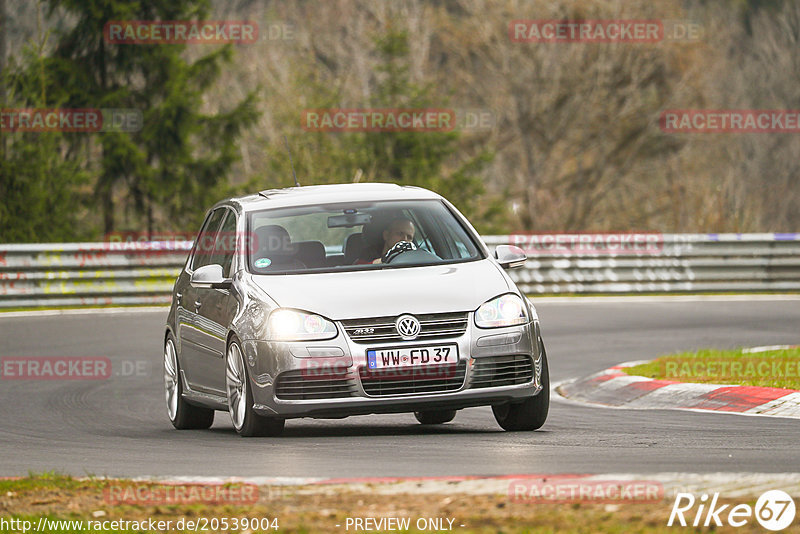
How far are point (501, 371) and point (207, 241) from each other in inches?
116

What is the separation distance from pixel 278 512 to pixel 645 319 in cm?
1603

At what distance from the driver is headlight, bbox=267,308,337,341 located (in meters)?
1.13

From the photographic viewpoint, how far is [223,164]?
35062 millimetres

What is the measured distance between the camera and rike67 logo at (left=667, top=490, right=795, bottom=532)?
226 inches

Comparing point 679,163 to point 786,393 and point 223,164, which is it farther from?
point 786,393

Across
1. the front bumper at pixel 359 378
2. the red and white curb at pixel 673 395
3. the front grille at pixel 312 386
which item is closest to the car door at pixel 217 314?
the front bumper at pixel 359 378

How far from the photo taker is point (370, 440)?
9.34 m

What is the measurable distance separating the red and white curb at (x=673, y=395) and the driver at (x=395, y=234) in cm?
271

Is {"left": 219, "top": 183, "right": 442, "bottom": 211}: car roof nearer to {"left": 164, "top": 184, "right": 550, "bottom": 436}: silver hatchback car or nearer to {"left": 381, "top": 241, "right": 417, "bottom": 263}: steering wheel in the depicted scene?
{"left": 164, "top": 184, "right": 550, "bottom": 436}: silver hatchback car

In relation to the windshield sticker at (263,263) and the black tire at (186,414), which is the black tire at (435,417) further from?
the windshield sticker at (263,263)

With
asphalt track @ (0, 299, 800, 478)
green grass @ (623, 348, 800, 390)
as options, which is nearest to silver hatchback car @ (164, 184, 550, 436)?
asphalt track @ (0, 299, 800, 478)

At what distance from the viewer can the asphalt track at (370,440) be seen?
765 centimetres

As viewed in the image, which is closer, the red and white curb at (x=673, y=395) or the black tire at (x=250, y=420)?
the black tire at (x=250, y=420)

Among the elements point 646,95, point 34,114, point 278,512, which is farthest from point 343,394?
point 646,95
